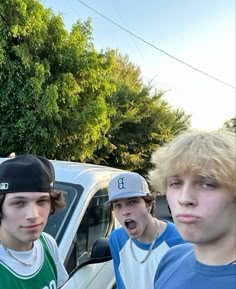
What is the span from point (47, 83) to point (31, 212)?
952 cm

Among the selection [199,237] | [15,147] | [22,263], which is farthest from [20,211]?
[15,147]

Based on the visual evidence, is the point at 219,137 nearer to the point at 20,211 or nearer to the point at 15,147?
the point at 20,211

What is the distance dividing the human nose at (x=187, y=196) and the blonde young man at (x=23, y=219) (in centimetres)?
81

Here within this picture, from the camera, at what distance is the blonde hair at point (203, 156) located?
1.35 metres

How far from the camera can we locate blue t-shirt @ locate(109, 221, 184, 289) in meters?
2.54

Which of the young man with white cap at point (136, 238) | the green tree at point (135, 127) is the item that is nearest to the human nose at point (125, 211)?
the young man with white cap at point (136, 238)

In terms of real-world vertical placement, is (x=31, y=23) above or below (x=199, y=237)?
above

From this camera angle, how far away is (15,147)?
36.1 feet

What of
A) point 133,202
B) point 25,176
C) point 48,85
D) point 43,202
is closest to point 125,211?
point 133,202

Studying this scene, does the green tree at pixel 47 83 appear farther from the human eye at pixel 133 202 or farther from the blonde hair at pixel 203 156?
the blonde hair at pixel 203 156

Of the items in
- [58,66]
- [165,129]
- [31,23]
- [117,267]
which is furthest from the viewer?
[165,129]

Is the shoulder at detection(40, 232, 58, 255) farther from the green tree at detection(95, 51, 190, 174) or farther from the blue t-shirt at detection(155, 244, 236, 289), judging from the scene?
the green tree at detection(95, 51, 190, 174)

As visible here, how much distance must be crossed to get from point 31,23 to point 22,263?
32.2 ft

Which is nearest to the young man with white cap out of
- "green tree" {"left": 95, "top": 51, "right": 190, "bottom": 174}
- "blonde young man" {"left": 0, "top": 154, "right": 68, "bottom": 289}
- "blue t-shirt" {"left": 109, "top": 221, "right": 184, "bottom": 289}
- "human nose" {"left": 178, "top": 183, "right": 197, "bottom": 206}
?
"blue t-shirt" {"left": 109, "top": 221, "right": 184, "bottom": 289}
